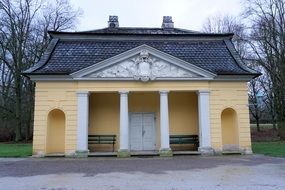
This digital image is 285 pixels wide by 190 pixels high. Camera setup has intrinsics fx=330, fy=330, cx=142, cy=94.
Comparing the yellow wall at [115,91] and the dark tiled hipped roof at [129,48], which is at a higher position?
the dark tiled hipped roof at [129,48]

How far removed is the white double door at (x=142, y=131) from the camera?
765 inches

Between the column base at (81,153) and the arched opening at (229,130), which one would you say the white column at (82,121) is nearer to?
Answer: the column base at (81,153)

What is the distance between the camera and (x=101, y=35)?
782 inches

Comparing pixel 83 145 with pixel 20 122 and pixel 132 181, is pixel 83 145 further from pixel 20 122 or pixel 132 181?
pixel 20 122

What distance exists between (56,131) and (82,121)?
2.27 metres

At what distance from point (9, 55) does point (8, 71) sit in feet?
5.30

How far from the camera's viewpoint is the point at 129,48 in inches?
762

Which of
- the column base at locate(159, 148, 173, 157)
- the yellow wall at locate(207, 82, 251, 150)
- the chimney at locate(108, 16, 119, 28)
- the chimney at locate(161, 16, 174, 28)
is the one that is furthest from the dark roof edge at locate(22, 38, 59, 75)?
the yellow wall at locate(207, 82, 251, 150)

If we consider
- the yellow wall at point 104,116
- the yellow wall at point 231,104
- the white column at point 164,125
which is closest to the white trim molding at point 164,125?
the white column at point 164,125

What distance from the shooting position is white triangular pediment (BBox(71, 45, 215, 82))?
56.7 feet

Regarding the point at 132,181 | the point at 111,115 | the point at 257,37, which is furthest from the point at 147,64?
the point at 257,37

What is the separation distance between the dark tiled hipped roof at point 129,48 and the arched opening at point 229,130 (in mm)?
2660

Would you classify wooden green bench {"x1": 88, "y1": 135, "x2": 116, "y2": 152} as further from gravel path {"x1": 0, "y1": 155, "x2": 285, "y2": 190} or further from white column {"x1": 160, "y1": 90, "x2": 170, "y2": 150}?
gravel path {"x1": 0, "y1": 155, "x2": 285, "y2": 190}

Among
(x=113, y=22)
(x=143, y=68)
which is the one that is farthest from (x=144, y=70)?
(x=113, y=22)
